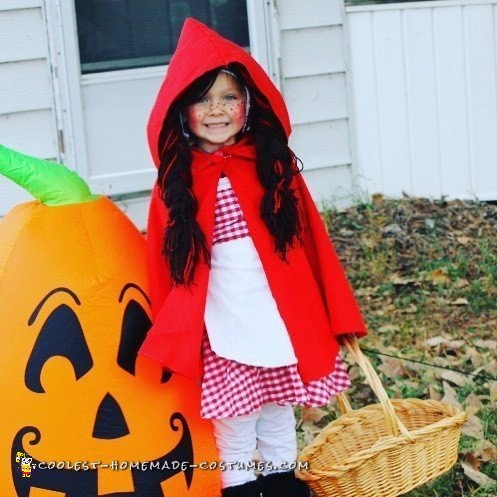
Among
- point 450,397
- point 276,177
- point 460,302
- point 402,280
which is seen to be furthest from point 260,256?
point 402,280

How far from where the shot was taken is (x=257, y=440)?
3492mm

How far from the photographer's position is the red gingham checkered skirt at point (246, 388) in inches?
126

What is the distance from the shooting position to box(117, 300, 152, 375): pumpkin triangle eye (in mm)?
3240

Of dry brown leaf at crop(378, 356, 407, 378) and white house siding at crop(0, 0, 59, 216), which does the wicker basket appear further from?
white house siding at crop(0, 0, 59, 216)

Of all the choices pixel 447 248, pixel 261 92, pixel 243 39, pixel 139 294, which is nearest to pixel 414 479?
pixel 139 294

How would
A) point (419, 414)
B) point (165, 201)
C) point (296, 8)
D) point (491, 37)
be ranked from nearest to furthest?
point (165, 201) → point (419, 414) → point (296, 8) → point (491, 37)

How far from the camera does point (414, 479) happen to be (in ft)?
10.8

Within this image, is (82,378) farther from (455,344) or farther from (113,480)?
(455,344)

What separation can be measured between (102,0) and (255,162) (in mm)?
2855

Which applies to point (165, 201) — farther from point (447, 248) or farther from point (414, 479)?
point (447, 248)

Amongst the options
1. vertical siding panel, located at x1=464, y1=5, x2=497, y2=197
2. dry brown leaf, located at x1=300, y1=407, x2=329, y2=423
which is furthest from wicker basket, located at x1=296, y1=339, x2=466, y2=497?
vertical siding panel, located at x1=464, y1=5, x2=497, y2=197

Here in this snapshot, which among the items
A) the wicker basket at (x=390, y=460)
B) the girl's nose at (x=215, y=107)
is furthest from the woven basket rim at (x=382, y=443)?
the girl's nose at (x=215, y=107)

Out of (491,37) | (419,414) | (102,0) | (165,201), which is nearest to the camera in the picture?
(165,201)

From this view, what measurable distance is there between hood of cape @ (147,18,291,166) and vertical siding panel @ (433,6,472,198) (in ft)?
11.9
